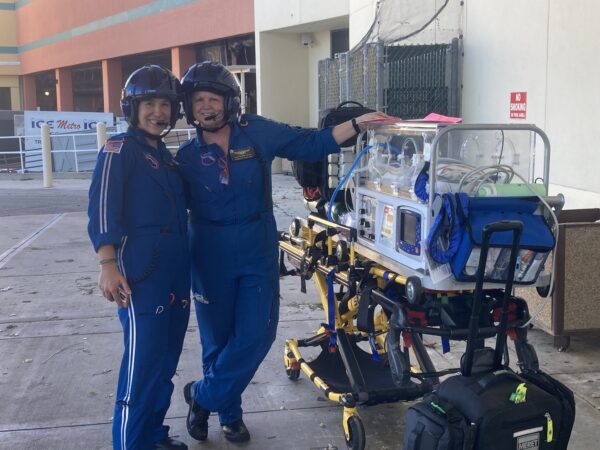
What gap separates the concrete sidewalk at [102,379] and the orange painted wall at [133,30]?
12.6 m

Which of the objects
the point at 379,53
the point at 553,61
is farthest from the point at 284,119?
the point at 553,61

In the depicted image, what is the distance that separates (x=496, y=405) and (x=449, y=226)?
73 cm

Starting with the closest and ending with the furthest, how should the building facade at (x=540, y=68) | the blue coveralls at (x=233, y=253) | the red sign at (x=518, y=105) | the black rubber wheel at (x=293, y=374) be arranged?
the blue coveralls at (x=233, y=253) < the black rubber wheel at (x=293, y=374) < the building facade at (x=540, y=68) < the red sign at (x=518, y=105)

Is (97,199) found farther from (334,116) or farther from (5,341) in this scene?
(5,341)

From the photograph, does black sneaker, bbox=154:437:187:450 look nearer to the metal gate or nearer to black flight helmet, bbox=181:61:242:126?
black flight helmet, bbox=181:61:242:126

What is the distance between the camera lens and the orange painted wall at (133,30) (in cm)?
1948

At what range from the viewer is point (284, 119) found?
16.8 meters

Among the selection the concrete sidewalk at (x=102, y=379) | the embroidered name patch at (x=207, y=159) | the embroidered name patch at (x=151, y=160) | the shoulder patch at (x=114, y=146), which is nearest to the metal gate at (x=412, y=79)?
the concrete sidewalk at (x=102, y=379)

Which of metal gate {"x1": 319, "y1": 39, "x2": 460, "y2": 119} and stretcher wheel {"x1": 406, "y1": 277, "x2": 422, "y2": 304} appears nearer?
stretcher wheel {"x1": 406, "y1": 277, "x2": 422, "y2": 304}

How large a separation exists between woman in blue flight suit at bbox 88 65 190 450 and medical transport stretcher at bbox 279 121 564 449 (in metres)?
0.91

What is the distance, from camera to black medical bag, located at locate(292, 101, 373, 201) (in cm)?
444

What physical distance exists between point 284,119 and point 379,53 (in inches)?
345

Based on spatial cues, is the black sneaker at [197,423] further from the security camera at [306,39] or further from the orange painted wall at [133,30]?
the orange painted wall at [133,30]

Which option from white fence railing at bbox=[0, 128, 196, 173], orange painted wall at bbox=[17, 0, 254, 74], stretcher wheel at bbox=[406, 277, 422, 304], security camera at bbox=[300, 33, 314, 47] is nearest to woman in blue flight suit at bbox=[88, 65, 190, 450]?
stretcher wheel at bbox=[406, 277, 422, 304]
